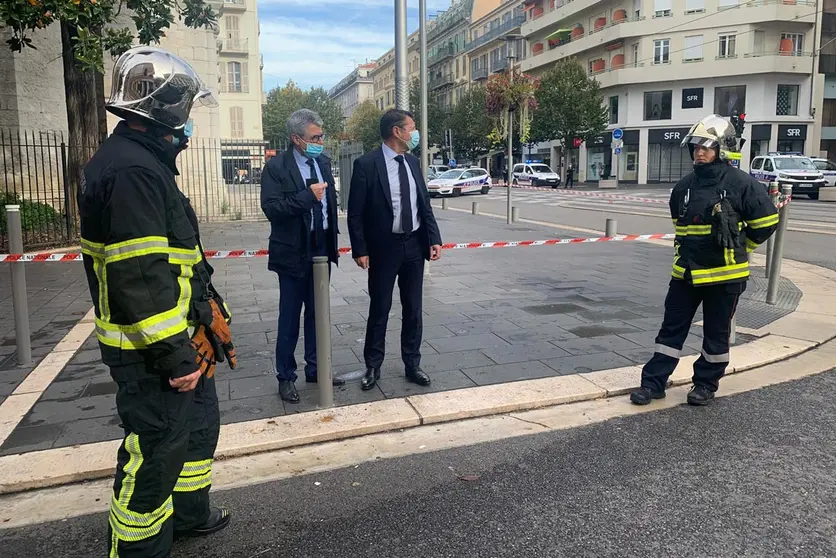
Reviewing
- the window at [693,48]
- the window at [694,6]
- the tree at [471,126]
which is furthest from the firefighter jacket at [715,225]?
the tree at [471,126]

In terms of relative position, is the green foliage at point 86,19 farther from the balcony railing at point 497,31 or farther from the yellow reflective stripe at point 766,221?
the balcony railing at point 497,31

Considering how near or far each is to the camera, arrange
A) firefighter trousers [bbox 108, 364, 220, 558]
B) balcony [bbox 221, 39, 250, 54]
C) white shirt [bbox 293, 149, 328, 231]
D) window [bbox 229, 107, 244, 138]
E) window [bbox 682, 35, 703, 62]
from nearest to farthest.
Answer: firefighter trousers [bbox 108, 364, 220, 558] → white shirt [bbox 293, 149, 328, 231] → window [bbox 682, 35, 703, 62] → window [bbox 229, 107, 244, 138] → balcony [bbox 221, 39, 250, 54]

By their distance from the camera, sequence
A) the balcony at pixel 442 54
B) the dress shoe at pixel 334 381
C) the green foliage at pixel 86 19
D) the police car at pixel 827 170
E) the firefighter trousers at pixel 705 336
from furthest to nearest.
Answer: the balcony at pixel 442 54
the police car at pixel 827 170
the green foliage at pixel 86 19
the dress shoe at pixel 334 381
the firefighter trousers at pixel 705 336

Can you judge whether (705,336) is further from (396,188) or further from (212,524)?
(212,524)

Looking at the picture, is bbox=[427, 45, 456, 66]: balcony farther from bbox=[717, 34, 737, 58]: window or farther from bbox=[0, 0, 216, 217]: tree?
bbox=[0, 0, 216, 217]: tree

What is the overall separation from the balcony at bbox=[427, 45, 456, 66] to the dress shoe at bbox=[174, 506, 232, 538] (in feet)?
252

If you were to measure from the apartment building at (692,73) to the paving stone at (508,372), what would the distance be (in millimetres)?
41480

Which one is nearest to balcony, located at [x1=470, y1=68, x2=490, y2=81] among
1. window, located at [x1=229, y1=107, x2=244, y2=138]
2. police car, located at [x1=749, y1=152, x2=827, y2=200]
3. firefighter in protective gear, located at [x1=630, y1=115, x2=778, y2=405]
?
window, located at [x1=229, y1=107, x2=244, y2=138]

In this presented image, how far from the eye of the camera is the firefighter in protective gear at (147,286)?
226 cm

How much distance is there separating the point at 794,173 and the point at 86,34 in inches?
1020

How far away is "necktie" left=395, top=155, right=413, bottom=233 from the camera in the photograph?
4.62 m

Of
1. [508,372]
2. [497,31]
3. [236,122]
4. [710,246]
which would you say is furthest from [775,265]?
[497,31]

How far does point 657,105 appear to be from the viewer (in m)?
45.9

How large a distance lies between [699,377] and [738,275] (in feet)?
2.44
